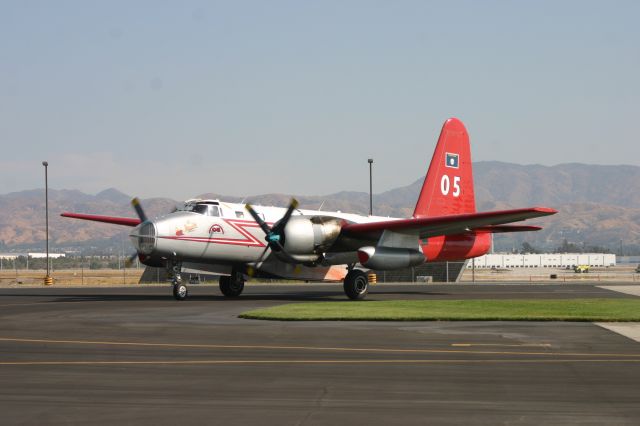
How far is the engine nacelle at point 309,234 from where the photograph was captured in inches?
1452

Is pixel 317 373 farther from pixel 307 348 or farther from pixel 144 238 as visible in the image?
pixel 144 238

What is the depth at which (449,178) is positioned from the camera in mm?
46281

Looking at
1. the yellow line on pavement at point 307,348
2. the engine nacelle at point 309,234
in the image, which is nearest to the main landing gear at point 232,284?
the engine nacelle at point 309,234

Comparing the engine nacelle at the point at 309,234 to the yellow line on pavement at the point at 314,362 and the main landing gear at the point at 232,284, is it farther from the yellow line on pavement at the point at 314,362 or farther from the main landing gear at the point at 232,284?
the yellow line on pavement at the point at 314,362

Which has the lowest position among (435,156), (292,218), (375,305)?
(375,305)

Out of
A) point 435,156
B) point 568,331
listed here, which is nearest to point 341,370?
point 568,331

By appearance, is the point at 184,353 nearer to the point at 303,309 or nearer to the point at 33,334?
the point at 33,334

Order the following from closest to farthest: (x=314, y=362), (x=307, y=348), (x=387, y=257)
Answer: (x=314, y=362) → (x=307, y=348) → (x=387, y=257)

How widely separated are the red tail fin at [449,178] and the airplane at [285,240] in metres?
3.39

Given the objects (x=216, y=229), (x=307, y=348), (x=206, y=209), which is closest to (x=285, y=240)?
(x=216, y=229)

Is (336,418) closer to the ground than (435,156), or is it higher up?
closer to the ground

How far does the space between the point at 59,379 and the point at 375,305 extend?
20.0 m

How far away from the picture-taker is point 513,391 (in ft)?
43.3

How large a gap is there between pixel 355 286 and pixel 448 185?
9.60 m
